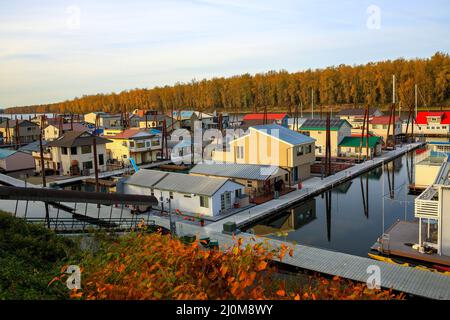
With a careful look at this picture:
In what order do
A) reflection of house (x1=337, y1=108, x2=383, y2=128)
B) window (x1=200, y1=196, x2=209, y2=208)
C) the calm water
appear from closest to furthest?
the calm water
window (x1=200, y1=196, x2=209, y2=208)
reflection of house (x1=337, y1=108, x2=383, y2=128)

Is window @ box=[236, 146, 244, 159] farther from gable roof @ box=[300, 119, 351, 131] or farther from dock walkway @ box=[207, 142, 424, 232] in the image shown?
gable roof @ box=[300, 119, 351, 131]

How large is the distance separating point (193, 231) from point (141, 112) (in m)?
70.4

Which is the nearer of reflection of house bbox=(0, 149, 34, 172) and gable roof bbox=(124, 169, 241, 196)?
gable roof bbox=(124, 169, 241, 196)

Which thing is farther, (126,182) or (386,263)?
(126,182)

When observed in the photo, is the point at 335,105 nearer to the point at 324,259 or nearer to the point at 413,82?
the point at 413,82

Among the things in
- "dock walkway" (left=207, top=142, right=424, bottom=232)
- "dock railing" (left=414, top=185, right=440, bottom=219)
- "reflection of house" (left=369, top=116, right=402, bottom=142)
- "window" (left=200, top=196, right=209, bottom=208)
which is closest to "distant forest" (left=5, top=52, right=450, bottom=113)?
"reflection of house" (left=369, top=116, right=402, bottom=142)

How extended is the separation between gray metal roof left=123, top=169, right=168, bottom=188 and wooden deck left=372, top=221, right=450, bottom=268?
39.2 ft

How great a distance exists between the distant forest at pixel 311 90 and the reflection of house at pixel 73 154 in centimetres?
3674

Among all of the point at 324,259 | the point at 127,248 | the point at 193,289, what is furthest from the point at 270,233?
the point at 193,289

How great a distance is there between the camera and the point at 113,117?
7069cm

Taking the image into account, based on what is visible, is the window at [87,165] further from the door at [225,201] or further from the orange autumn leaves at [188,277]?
the orange autumn leaves at [188,277]

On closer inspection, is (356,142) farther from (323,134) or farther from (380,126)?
(380,126)

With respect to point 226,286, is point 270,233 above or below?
below

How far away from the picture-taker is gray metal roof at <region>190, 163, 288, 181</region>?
22.8 metres
